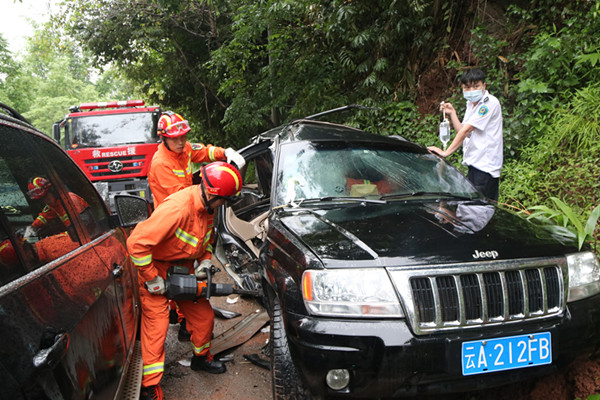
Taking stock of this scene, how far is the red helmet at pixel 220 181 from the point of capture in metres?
2.86

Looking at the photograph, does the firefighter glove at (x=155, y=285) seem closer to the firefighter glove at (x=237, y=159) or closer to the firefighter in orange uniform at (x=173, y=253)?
the firefighter in orange uniform at (x=173, y=253)

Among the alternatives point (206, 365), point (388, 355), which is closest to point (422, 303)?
point (388, 355)

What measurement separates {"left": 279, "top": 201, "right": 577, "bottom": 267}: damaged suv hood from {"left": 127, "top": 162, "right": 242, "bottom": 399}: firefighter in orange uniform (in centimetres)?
53

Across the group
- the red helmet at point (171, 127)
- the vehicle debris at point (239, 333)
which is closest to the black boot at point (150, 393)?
the vehicle debris at point (239, 333)

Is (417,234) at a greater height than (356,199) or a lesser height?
lesser

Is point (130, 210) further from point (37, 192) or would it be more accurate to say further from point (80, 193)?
point (37, 192)

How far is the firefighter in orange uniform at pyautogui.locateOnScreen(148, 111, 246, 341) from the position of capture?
4.10 m

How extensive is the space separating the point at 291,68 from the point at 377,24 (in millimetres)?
2059

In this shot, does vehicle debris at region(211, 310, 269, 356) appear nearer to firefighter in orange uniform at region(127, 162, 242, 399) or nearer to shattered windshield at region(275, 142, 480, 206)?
firefighter in orange uniform at region(127, 162, 242, 399)

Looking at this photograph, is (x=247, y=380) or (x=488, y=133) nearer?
(x=247, y=380)

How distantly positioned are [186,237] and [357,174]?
1.27 m

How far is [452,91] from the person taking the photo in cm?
686

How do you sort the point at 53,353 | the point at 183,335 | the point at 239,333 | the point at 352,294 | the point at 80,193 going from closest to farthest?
the point at 53,353 → the point at 352,294 → the point at 80,193 → the point at 239,333 → the point at 183,335

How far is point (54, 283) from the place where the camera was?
1446 millimetres
